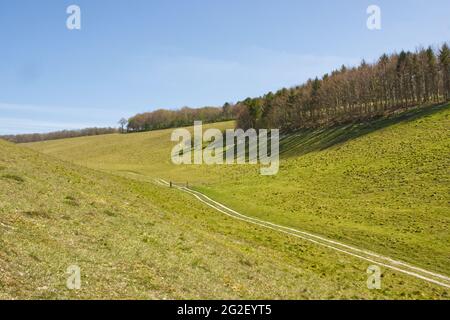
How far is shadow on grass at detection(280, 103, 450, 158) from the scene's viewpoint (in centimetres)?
8788

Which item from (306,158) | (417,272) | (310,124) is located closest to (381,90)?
(310,124)

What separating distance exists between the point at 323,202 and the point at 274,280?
104 feet

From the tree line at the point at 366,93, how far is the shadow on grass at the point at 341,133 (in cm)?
652

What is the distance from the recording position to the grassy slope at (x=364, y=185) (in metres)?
35.6

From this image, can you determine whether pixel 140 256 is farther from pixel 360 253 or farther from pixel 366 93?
pixel 366 93

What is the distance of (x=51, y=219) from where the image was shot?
23.2 metres
